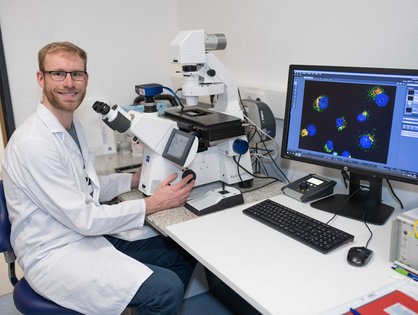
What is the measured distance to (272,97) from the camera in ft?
6.15

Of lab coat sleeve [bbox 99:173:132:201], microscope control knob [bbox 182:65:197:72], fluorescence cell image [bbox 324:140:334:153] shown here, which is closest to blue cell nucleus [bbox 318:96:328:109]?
fluorescence cell image [bbox 324:140:334:153]

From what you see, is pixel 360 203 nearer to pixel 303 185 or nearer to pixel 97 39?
pixel 303 185

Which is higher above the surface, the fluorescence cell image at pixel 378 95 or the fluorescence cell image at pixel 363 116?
the fluorescence cell image at pixel 378 95

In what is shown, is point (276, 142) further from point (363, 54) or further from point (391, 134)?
point (391, 134)

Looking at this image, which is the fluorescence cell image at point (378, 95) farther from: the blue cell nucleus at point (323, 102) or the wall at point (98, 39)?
the wall at point (98, 39)

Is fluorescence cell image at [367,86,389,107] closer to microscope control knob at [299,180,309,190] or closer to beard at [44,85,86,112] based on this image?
microscope control knob at [299,180,309,190]

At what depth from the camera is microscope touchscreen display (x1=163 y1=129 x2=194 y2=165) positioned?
4.82 ft

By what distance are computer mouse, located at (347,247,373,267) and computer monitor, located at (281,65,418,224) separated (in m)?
0.25

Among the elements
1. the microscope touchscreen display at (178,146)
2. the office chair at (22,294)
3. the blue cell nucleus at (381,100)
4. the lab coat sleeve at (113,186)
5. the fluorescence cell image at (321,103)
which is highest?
the blue cell nucleus at (381,100)

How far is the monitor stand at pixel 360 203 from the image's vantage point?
1.34m

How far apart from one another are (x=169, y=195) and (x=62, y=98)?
1.75ft

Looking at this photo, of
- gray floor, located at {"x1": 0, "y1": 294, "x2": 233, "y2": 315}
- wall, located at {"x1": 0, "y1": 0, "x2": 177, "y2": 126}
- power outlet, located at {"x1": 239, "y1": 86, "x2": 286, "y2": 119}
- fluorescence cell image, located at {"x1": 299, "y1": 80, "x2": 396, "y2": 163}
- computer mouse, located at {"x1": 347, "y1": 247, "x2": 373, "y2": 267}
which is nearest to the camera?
computer mouse, located at {"x1": 347, "y1": 247, "x2": 373, "y2": 267}

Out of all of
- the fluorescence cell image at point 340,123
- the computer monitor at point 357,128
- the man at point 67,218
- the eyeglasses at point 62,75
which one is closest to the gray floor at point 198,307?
the man at point 67,218

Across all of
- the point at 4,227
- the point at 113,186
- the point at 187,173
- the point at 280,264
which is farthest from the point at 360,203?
the point at 4,227
